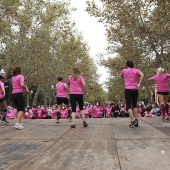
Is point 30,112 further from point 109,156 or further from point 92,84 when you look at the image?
point 92,84

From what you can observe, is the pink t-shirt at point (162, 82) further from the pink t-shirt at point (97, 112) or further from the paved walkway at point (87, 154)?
the pink t-shirt at point (97, 112)

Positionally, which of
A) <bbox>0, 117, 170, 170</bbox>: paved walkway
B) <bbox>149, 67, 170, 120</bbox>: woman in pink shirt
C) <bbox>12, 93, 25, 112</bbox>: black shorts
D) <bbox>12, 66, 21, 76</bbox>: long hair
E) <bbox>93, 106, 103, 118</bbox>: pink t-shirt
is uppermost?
<bbox>12, 66, 21, 76</bbox>: long hair

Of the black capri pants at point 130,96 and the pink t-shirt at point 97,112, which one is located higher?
the black capri pants at point 130,96

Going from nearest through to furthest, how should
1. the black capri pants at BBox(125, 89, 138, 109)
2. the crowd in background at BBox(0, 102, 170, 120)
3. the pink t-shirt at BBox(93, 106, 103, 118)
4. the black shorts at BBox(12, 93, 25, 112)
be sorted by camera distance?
1. the black capri pants at BBox(125, 89, 138, 109)
2. the black shorts at BBox(12, 93, 25, 112)
3. the crowd in background at BBox(0, 102, 170, 120)
4. the pink t-shirt at BBox(93, 106, 103, 118)

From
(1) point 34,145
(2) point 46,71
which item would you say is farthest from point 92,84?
(1) point 34,145

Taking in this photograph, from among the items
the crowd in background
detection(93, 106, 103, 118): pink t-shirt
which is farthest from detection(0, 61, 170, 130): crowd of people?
detection(93, 106, 103, 118): pink t-shirt

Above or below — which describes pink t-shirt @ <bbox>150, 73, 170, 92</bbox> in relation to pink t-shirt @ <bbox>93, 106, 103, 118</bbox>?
above

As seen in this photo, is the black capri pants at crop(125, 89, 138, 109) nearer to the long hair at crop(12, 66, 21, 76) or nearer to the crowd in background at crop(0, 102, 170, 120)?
the long hair at crop(12, 66, 21, 76)

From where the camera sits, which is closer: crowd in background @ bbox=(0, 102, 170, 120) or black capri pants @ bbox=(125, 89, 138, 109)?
black capri pants @ bbox=(125, 89, 138, 109)

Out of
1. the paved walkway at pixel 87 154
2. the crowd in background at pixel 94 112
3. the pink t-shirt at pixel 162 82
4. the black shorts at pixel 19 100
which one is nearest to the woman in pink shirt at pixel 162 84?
the pink t-shirt at pixel 162 82

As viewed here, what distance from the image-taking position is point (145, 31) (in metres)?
17.0

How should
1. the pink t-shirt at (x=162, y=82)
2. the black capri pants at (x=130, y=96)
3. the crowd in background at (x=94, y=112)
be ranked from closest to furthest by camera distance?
the black capri pants at (x=130, y=96), the pink t-shirt at (x=162, y=82), the crowd in background at (x=94, y=112)

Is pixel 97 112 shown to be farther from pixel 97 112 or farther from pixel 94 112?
pixel 94 112

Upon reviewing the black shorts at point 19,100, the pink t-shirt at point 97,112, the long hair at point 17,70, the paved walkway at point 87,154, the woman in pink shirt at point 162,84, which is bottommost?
the paved walkway at point 87,154
